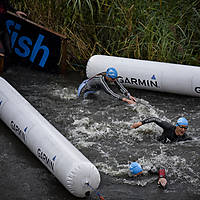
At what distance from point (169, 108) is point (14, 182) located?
3881 mm

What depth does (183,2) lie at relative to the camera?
11.4 metres

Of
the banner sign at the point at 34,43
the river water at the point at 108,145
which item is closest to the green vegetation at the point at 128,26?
the banner sign at the point at 34,43

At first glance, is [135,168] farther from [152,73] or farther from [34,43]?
[34,43]

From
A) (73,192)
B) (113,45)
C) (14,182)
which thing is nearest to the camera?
(73,192)

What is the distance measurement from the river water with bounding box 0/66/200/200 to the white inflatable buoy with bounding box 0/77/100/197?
301 mm

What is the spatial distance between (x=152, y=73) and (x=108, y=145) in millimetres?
2652

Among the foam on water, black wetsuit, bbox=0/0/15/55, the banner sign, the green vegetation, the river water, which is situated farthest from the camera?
the banner sign

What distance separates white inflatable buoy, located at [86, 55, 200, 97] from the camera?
31.4ft

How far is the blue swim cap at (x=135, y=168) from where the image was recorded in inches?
266

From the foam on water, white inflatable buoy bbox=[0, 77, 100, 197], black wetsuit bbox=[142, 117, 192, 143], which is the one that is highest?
white inflatable buoy bbox=[0, 77, 100, 197]

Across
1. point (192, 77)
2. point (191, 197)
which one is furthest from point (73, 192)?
point (192, 77)

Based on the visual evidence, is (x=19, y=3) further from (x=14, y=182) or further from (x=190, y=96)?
(x=14, y=182)

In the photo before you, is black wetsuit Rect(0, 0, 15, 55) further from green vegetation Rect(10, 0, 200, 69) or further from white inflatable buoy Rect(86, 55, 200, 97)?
white inflatable buoy Rect(86, 55, 200, 97)

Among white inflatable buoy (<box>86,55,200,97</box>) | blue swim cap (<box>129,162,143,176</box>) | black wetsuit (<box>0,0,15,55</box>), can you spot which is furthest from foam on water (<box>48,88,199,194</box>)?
black wetsuit (<box>0,0,15,55</box>)
